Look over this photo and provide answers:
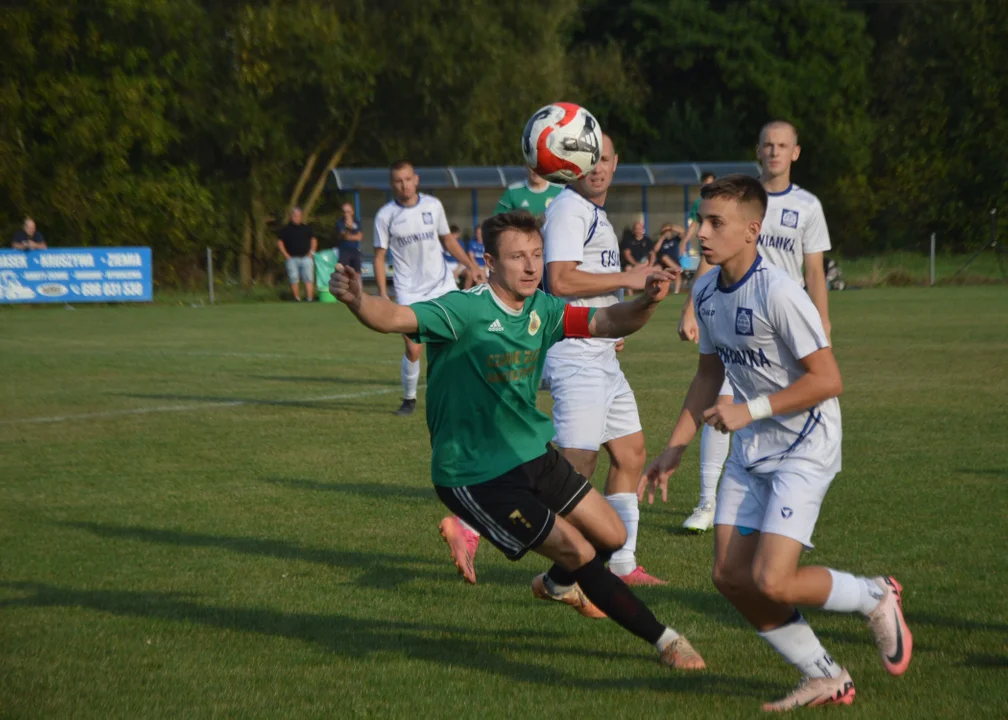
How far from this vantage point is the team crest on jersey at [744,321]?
4590 mm

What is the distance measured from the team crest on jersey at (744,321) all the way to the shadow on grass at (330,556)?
7.42 ft

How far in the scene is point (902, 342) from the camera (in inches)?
705

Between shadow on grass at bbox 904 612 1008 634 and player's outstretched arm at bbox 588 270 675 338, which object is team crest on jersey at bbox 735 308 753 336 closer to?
player's outstretched arm at bbox 588 270 675 338

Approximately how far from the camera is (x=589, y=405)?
6391 mm

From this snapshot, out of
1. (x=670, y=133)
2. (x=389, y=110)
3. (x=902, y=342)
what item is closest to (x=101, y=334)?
(x=902, y=342)

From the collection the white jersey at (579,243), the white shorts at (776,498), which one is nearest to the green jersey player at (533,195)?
the white jersey at (579,243)

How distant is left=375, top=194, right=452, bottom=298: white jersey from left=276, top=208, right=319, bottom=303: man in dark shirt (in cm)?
1607

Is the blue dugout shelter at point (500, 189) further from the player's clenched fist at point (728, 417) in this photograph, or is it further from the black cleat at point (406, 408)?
the player's clenched fist at point (728, 417)

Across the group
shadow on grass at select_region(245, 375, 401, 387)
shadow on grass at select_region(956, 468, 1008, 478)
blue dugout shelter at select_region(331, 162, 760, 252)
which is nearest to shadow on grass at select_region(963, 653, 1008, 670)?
shadow on grass at select_region(956, 468, 1008, 478)

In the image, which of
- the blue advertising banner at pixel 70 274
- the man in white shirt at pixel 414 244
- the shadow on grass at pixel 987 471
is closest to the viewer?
the shadow on grass at pixel 987 471

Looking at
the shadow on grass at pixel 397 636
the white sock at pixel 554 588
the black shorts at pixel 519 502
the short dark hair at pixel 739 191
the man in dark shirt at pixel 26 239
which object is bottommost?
the shadow on grass at pixel 397 636

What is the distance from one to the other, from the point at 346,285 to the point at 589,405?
2247 millimetres

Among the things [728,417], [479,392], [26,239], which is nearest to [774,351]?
[728,417]

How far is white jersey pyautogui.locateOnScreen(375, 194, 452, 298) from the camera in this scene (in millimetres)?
13234
